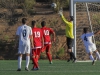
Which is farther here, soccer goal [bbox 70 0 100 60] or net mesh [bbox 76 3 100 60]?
net mesh [bbox 76 3 100 60]

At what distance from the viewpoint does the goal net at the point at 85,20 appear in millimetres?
28195

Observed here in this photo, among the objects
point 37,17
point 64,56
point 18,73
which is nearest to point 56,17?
point 37,17

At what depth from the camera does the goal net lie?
2820cm

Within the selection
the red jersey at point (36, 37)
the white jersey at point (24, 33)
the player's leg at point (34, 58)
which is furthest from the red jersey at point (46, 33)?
the white jersey at point (24, 33)

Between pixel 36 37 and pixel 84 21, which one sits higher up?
pixel 84 21

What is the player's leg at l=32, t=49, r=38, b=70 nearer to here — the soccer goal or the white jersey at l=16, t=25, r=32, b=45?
the white jersey at l=16, t=25, r=32, b=45

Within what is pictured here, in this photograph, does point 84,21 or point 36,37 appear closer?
point 36,37

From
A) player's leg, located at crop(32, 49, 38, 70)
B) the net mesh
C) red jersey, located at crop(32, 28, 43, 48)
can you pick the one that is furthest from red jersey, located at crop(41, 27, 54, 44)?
the net mesh

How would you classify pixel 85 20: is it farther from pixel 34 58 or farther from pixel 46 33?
pixel 34 58

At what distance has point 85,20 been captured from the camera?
33500 mm

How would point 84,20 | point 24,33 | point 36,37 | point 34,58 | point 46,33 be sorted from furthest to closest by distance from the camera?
point 84,20
point 46,33
point 36,37
point 34,58
point 24,33

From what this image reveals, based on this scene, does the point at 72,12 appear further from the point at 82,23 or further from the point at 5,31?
the point at 5,31

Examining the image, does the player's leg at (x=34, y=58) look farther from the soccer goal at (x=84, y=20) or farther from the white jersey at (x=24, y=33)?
the soccer goal at (x=84, y=20)

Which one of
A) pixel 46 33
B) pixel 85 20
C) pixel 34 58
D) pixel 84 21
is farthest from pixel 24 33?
pixel 85 20
